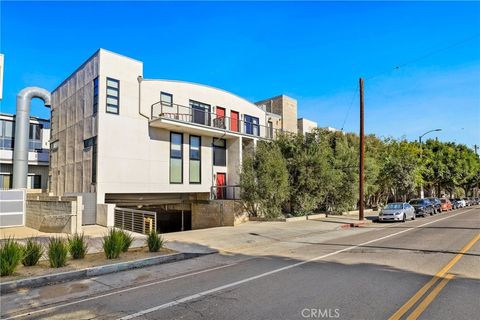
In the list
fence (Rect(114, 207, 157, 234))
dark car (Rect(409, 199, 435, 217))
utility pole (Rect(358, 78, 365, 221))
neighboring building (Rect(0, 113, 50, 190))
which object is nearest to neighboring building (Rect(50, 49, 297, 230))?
fence (Rect(114, 207, 157, 234))

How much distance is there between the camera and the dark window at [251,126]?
29.1 m

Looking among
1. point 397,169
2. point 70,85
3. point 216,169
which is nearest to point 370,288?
point 216,169

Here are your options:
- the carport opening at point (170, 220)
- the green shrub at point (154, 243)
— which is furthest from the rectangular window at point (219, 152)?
the green shrub at point (154, 243)

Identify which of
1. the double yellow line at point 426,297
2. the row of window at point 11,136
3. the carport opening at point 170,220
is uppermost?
the row of window at point 11,136

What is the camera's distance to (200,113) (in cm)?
2580

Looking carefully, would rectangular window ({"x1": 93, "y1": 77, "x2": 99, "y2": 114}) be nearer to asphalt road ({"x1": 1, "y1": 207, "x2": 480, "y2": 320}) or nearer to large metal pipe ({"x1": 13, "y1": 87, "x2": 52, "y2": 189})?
large metal pipe ({"x1": 13, "y1": 87, "x2": 52, "y2": 189})

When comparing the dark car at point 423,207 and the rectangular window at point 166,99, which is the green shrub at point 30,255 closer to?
the rectangular window at point 166,99

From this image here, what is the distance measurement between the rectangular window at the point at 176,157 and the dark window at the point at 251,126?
249 inches

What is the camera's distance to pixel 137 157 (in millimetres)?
22188

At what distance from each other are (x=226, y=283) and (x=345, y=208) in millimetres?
22465

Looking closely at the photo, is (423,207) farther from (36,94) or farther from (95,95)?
(36,94)

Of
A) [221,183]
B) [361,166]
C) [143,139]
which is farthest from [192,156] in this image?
[361,166]

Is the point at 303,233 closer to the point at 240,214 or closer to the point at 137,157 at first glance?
the point at 240,214

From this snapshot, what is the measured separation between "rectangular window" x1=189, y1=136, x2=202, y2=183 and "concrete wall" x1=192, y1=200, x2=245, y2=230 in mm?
1987
